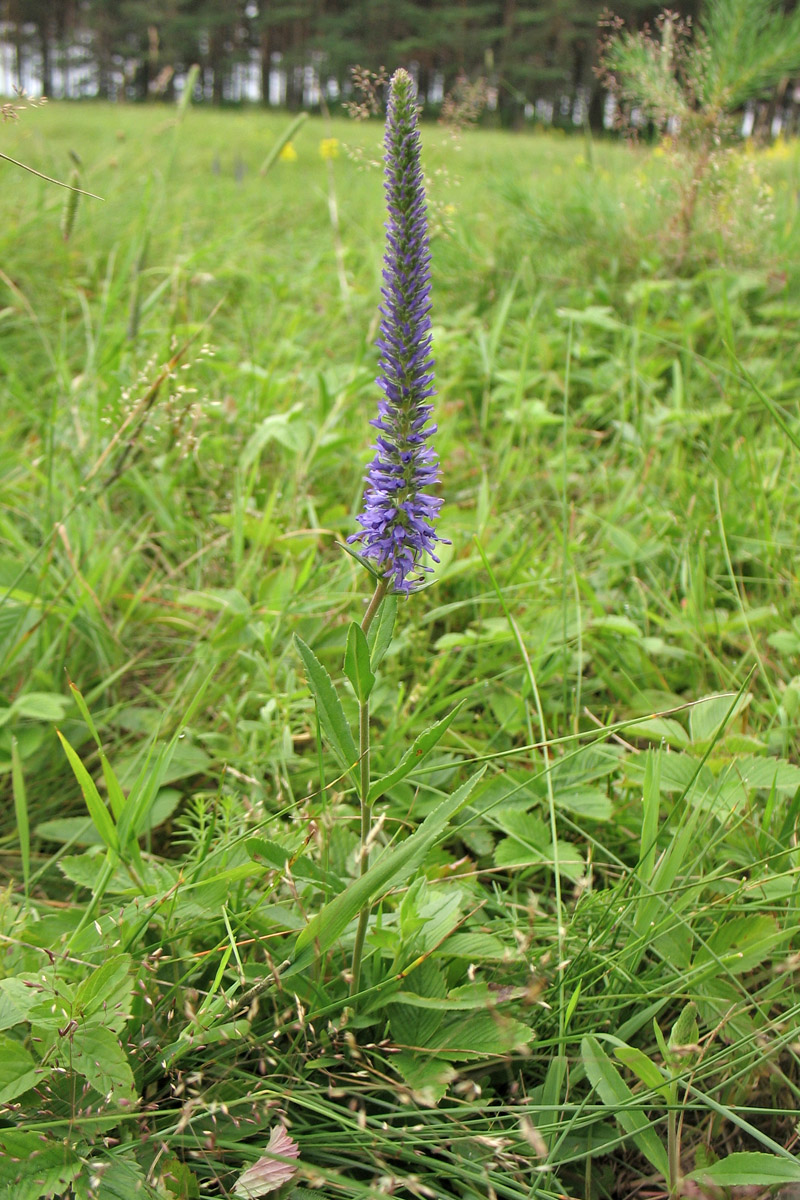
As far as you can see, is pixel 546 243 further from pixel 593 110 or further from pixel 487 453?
pixel 593 110

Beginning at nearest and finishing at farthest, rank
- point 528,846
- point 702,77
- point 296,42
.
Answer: point 528,846 < point 702,77 < point 296,42

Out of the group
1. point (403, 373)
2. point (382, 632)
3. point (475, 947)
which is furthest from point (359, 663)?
point (475, 947)

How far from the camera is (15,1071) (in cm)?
110

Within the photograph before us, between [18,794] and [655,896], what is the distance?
3.99 feet

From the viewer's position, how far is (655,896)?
1.34 m

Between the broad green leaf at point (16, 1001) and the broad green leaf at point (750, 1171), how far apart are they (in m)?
0.99

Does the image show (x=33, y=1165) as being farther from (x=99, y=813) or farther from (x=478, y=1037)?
(x=478, y=1037)

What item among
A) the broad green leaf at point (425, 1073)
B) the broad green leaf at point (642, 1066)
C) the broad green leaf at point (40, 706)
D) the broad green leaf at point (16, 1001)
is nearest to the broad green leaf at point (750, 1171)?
the broad green leaf at point (642, 1066)

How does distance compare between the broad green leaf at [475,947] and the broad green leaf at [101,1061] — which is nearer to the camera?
the broad green leaf at [101,1061]

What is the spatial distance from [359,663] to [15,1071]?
0.76m

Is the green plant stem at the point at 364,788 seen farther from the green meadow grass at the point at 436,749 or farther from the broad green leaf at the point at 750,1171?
the broad green leaf at the point at 750,1171

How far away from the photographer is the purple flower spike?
39.8 inches

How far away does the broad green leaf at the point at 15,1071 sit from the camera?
3.53 feet

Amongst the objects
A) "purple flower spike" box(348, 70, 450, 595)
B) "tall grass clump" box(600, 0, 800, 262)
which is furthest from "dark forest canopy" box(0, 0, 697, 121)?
"purple flower spike" box(348, 70, 450, 595)
